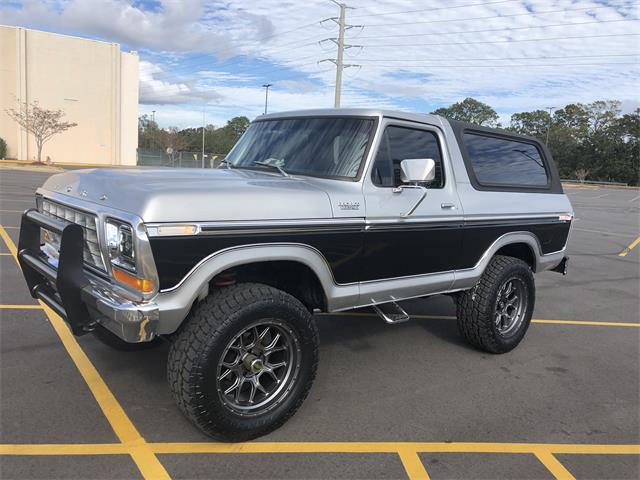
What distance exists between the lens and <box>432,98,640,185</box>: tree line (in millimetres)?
75750

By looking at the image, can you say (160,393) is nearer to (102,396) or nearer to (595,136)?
(102,396)

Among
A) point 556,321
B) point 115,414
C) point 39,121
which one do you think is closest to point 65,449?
point 115,414

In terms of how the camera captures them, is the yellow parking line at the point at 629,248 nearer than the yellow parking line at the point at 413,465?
No

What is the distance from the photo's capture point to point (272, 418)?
3314 millimetres

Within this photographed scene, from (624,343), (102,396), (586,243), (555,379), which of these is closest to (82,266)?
(102,396)

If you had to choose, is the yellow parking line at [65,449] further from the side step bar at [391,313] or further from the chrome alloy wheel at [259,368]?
the side step bar at [391,313]

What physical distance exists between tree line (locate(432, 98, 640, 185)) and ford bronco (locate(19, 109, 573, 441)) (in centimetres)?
6872

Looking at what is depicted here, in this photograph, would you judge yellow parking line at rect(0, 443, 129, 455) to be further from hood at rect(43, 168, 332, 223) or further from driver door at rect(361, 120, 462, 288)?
driver door at rect(361, 120, 462, 288)

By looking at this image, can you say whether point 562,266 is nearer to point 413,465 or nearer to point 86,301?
point 413,465

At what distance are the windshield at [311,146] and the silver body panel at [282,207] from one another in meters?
0.09

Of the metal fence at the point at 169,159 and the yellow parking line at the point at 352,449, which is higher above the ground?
the metal fence at the point at 169,159

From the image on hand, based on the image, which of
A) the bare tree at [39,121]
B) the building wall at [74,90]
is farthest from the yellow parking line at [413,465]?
the building wall at [74,90]

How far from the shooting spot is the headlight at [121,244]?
2.83 m

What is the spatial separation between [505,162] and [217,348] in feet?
11.4
